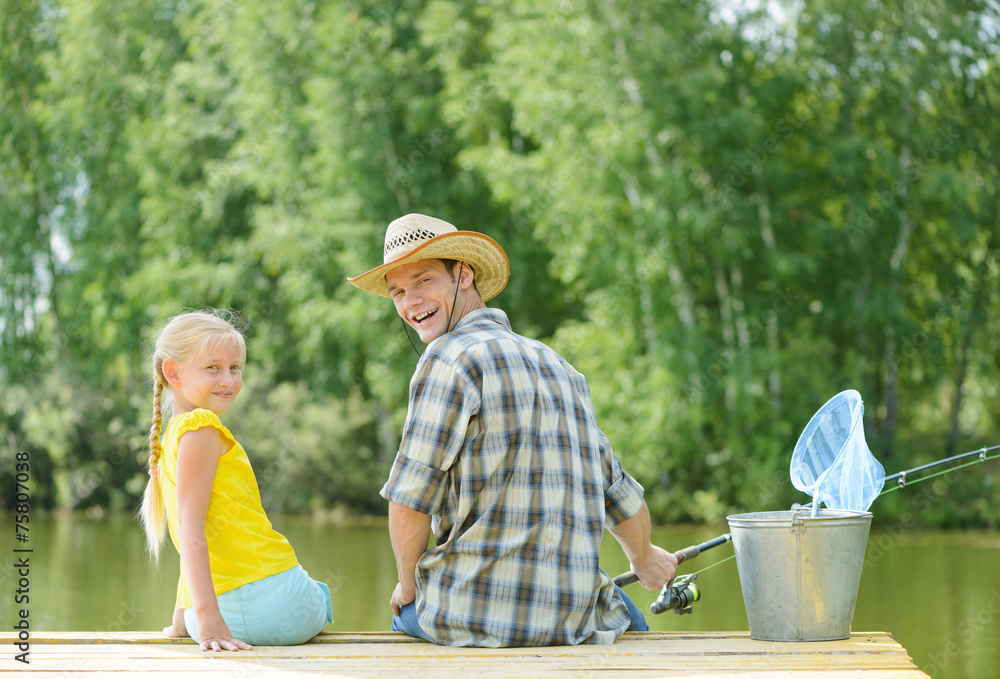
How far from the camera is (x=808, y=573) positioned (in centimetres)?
267

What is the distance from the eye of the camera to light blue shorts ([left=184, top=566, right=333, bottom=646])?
2.72m

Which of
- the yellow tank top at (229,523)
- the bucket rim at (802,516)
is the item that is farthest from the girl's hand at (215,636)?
the bucket rim at (802,516)

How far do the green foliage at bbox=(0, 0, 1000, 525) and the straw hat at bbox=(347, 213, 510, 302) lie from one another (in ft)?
36.5

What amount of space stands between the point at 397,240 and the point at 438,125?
1502cm

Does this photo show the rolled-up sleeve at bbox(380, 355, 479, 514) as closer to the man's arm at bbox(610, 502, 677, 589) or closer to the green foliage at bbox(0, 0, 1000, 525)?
the man's arm at bbox(610, 502, 677, 589)

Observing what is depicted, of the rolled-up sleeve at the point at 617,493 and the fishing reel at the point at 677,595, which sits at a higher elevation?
the rolled-up sleeve at the point at 617,493

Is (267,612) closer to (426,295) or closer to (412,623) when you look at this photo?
(412,623)

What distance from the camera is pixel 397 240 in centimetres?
278

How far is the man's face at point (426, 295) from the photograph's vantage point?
9.12 ft

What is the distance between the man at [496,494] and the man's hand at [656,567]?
0.85 ft

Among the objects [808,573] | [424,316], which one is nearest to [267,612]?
[424,316]

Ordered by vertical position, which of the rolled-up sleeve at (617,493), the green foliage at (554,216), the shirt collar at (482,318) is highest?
the green foliage at (554,216)

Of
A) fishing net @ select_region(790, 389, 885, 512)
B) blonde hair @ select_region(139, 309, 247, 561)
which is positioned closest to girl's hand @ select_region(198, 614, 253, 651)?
blonde hair @ select_region(139, 309, 247, 561)

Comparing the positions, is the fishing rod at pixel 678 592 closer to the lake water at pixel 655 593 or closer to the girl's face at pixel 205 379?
the girl's face at pixel 205 379
